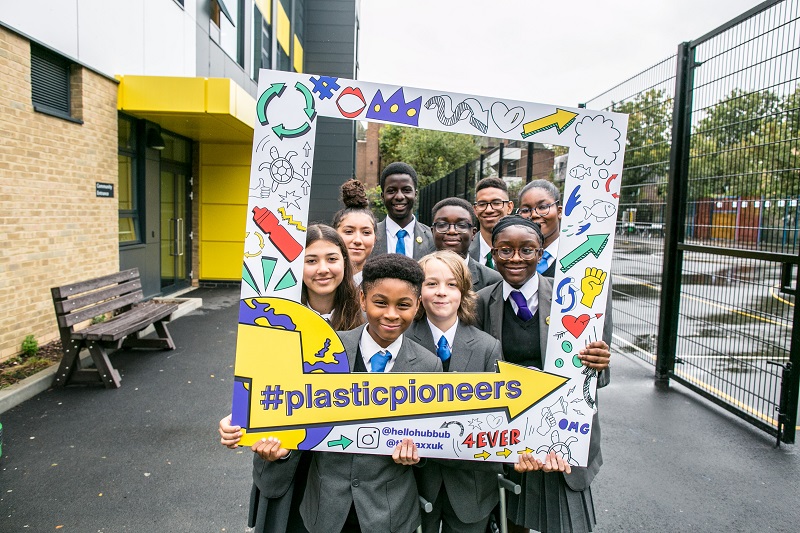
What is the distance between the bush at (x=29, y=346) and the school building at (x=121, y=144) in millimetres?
75

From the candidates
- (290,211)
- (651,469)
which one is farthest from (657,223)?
(290,211)

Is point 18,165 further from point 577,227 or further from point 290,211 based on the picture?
point 577,227

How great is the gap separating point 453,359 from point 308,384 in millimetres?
583

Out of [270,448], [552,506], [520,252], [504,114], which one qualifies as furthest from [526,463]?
[504,114]

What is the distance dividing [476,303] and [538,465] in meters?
0.72

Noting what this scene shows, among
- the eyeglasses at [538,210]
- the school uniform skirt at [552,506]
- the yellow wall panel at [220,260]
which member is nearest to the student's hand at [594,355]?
the school uniform skirt at [552,506]

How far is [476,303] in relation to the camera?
2418 millimetres

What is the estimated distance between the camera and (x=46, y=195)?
625 centimetres

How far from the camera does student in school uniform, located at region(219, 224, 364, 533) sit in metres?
2.16

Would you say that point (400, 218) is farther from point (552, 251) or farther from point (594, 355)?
point (594, 355)

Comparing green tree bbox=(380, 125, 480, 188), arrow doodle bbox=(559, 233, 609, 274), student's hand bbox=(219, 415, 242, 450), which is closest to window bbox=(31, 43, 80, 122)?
student's hand bbox=(219, 415, 242, 450)

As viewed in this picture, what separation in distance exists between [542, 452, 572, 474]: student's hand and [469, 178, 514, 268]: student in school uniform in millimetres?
1623

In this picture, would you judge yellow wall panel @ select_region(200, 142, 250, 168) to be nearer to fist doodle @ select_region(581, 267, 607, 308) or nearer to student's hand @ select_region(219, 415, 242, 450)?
student's hand @ select_region(219, 415, 242, 450)

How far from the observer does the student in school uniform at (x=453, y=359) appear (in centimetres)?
216
